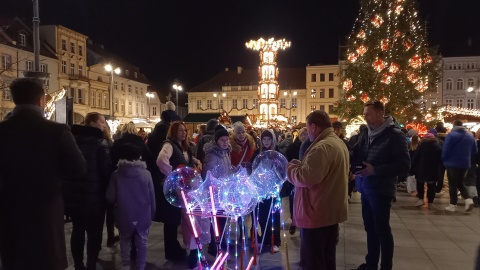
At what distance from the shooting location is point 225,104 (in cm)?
6875

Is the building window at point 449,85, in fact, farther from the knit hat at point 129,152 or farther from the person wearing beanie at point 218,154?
the knit hat at point 129,152

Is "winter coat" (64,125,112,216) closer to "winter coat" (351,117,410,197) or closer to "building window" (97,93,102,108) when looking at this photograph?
"winter coat" (351,117,410,197)

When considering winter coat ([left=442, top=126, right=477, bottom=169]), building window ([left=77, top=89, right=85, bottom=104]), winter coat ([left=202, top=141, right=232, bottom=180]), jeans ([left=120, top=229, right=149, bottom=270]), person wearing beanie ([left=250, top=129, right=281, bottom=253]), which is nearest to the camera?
jeans ([left=120, top=229, right=149, bottom=270])

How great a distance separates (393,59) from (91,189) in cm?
1601

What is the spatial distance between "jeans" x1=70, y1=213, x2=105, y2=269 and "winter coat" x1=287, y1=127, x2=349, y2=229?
2.61 meters

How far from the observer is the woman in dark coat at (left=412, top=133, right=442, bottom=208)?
9.45 meters

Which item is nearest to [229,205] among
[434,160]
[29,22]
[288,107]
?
[434,160]

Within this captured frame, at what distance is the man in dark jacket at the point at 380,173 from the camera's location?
15.0ft

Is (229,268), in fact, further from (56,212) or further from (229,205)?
(56,212)

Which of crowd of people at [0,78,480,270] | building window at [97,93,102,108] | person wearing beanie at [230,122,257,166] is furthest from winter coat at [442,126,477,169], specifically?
building window at [97,93,102,108]

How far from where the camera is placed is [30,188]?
8.72ft

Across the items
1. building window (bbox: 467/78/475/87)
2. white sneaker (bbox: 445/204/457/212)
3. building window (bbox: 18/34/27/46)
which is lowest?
white sneaker (bbox: 445/204/457/212)

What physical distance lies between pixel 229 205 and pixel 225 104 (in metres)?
65.2

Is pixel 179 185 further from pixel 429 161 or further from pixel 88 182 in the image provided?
pixel 429 161
